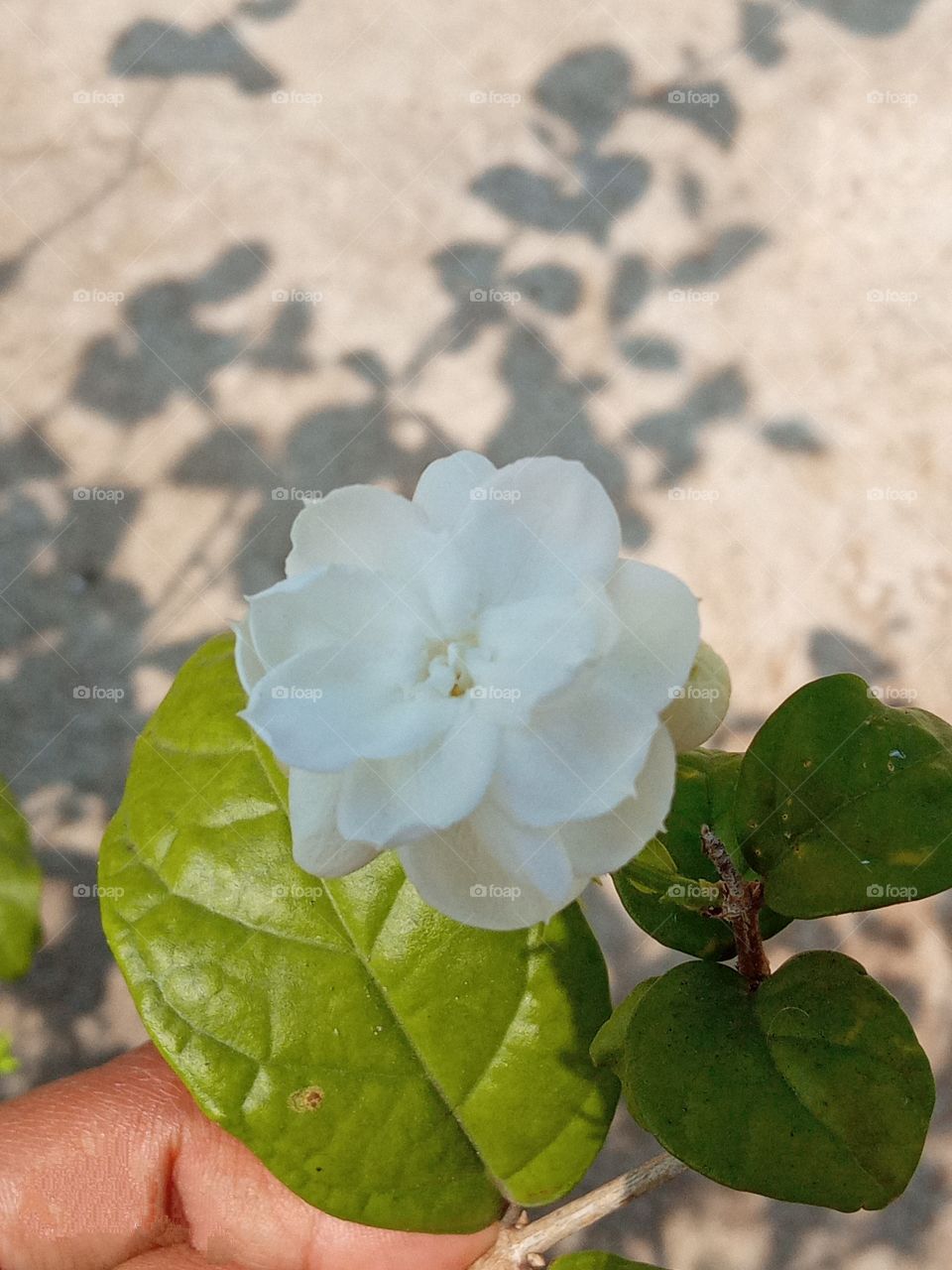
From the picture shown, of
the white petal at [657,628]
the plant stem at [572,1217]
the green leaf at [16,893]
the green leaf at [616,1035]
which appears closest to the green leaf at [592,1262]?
the plant stem at [572,1217]

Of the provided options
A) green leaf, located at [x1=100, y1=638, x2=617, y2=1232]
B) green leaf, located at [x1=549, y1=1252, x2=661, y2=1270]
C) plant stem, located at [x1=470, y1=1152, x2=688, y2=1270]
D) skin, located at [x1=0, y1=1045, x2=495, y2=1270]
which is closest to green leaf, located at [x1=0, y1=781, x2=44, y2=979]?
skin, located at [x1=0, y1=1045, x2=495, y2=1270]

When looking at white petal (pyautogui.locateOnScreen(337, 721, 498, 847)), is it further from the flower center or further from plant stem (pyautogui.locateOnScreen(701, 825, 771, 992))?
plant stem (pyautogui.locateOnScreen(701, 825, 771, 992))

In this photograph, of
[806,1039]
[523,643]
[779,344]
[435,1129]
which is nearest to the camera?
[523,643]

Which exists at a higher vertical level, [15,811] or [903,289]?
[903,289]

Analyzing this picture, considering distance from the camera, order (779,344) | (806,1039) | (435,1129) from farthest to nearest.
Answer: (779,344)
(435,1129)
(806,1039)

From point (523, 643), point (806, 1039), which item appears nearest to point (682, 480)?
point (806, 1039)

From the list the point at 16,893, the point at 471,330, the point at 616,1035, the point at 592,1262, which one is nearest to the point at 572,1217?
the point at 592,1262

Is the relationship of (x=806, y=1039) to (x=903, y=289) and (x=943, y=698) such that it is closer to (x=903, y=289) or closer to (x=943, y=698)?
(x=943, y=698)
